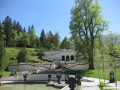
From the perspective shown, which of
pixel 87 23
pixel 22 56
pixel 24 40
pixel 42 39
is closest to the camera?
pixel 87 23

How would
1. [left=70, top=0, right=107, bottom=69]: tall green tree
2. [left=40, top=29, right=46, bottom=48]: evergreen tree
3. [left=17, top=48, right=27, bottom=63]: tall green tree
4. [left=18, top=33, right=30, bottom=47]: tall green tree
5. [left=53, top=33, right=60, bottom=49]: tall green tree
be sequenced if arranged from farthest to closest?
[left=53, top=33, right=60, bottom=49]: tall green tree < [left=40, top=29, right=46, bottom=48]: evergreen tree < [left=18, top=33, right=30, bottom=47]: tall green tree < [left=17, top=48, right=27, bottom=63]: tall green tree < [left=70, top=0, right=107, bottom=69]: tall green tree

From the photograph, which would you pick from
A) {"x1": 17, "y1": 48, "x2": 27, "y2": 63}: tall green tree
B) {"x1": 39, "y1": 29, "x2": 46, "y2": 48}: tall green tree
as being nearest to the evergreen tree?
{"x1": 39, "y1": 29, "x2": 46, "y2": 48}: tall green tree

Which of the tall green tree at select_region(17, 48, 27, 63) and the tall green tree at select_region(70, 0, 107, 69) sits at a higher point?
the tall green tree at select_region(70, 0, 107, 69)

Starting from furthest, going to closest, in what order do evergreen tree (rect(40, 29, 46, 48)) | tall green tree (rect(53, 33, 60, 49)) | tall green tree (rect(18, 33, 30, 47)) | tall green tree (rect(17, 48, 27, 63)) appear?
tall green tree (rect(53, 33, 60, 49))
evergreen tree (rect(40, 29, 46, 48))
tall green tree (rect(18, 33, 30, 47))
tall green tree (rect(17, 48, 27, 63))

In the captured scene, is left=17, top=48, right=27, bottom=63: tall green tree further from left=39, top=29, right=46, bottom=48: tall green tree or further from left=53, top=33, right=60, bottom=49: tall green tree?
left=53, top=33, right=60, bottom=49: tall green tree

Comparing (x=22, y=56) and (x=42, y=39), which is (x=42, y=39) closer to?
(x=42, y=39)

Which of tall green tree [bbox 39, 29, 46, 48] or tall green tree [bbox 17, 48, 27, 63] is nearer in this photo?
tall green tree [bbox 17, 48, 27, 63]

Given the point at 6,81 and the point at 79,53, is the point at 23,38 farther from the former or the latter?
the point at 6,81

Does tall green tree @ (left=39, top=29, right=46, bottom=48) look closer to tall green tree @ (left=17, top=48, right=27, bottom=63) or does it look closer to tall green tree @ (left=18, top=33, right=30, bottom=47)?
tall green tree @ (left=18, top=33, right=30, bottom=47)

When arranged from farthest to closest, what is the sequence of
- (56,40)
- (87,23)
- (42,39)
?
(56,40)
(42,39)
(87,23)

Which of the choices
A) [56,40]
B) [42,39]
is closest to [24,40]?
[42,39]

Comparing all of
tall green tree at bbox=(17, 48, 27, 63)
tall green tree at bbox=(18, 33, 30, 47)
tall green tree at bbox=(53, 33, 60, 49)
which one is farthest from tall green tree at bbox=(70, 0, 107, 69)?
tall green tree at bbox=(53, 33, 60, 49)

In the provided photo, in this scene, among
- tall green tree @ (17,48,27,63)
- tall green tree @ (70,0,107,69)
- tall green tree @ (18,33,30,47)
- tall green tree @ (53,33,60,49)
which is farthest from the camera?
tall green tree @ (53,33,60,49)

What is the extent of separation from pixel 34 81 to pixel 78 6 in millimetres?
16090
